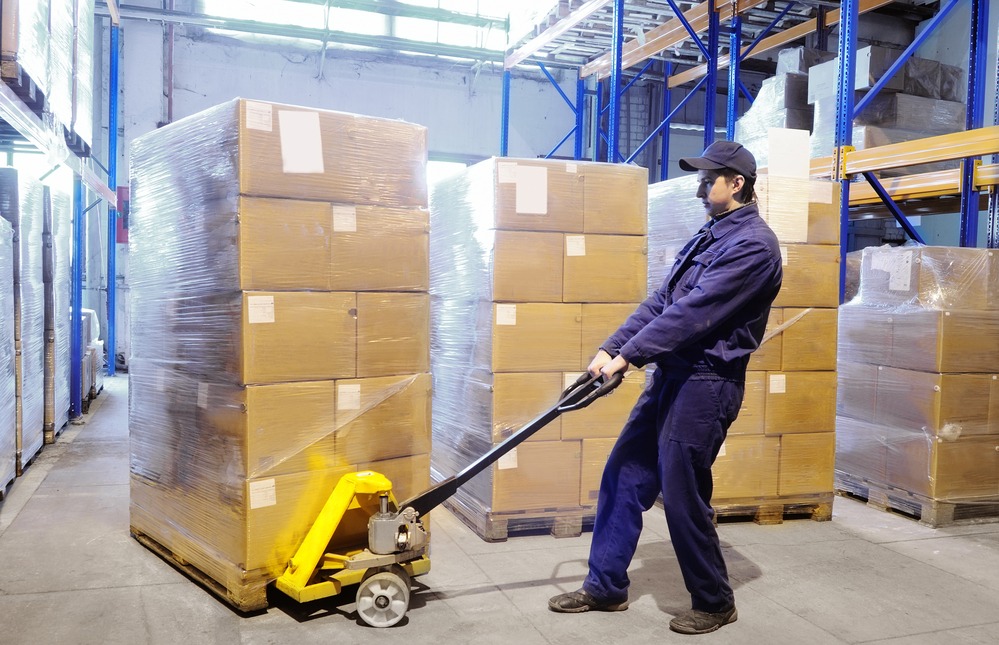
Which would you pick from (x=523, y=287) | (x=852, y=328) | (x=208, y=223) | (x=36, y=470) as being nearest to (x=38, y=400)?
(x=36, y=470)

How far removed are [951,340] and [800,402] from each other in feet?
3.06

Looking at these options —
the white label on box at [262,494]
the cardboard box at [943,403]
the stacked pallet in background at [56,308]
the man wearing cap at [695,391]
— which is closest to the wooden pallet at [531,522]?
the man wearing cap at [695,391]

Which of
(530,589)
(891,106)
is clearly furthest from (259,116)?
(891,106)

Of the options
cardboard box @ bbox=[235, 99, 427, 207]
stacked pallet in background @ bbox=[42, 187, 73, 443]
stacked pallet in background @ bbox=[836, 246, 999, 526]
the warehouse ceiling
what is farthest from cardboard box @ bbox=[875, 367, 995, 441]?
stacked pallet in background @ bbox=[42, 187, 73, 443]

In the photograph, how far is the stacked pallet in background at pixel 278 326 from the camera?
3.06 metres

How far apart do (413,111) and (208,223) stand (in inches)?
376

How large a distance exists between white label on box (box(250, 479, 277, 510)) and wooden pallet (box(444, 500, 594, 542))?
1367mm

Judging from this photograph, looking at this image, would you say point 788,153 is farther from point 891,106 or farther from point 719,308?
point 891,106

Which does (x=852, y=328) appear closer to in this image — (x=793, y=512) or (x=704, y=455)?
(x=793, y=512)

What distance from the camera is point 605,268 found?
4316 mm

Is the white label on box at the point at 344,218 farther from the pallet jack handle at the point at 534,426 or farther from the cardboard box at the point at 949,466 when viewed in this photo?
the cardboard box at the point at 949,466

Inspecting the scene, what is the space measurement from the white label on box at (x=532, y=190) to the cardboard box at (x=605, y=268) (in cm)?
23

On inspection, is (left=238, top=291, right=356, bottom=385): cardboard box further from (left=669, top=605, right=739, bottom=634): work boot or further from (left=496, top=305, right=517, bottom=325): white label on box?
(left=669, top=605, right=739, bottom=634): work boot

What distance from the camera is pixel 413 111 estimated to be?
12.3 metres
